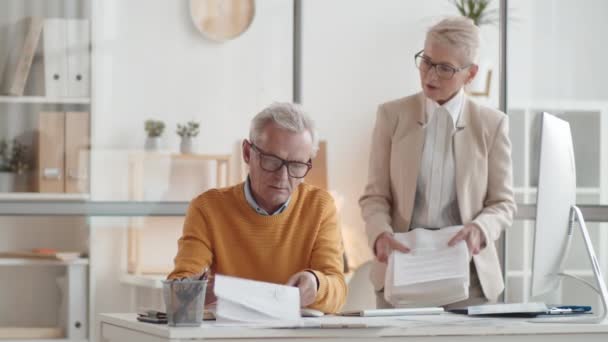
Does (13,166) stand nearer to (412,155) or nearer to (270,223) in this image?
(412,155)

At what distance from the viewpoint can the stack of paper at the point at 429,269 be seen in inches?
110

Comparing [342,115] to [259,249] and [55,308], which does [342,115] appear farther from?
[259,249]

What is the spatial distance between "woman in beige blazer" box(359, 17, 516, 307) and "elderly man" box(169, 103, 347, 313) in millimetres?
340

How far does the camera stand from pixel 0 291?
14.9 ft

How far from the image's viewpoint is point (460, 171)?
308 centimetres

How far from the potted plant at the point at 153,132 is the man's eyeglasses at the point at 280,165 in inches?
85.7

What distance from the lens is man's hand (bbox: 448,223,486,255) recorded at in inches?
112

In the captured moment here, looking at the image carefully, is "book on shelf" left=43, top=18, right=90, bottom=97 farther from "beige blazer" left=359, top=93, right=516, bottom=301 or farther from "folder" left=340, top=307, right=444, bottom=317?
"folder" left=340, top=307, right=444, bottom=317

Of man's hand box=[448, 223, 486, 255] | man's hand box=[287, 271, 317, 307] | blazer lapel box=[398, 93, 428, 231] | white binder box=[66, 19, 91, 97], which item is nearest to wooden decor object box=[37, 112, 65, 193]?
white binder box=[66, 19, 91, 97]

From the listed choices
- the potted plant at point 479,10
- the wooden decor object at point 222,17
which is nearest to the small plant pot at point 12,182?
the wooden decor object at point 222,17

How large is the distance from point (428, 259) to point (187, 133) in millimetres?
2098

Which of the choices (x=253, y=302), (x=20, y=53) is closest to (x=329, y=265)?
(x=253, y=302)

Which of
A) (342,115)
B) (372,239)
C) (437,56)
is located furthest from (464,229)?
(342,115)

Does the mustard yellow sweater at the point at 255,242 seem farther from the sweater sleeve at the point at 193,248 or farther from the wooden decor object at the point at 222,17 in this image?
the wooden decor object at the point at 222,17
